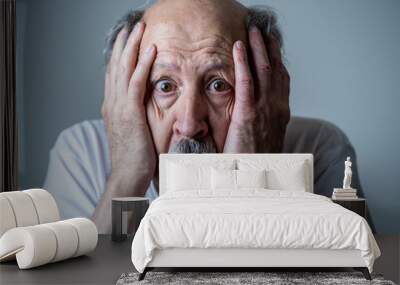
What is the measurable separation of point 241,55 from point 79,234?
105 inches

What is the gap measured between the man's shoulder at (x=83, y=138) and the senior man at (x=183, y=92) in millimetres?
16

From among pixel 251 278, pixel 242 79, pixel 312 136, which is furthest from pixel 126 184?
pixel 251 278

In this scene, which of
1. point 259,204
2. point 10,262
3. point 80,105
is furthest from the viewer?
point 80,105

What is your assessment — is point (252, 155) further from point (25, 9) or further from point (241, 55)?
point (25, 9)

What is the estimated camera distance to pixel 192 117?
22.1 ft

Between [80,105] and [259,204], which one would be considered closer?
[259,204]

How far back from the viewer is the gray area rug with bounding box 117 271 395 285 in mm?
4539

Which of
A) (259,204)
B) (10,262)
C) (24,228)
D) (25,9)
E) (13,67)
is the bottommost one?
(10,262)

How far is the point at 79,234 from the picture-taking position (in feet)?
17.6

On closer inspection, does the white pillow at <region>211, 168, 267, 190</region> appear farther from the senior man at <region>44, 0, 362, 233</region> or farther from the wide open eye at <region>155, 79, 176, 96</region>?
the wide open eye at <region>155, 79, 176, 96</region>

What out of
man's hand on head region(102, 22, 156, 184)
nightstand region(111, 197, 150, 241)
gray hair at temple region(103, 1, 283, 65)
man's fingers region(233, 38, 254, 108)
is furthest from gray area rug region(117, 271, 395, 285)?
gray hair at temple region(103, 1, 283, 65)

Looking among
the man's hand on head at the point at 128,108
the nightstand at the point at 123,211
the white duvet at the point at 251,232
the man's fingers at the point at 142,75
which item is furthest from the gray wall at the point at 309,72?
the white duvet at the point at 251,232

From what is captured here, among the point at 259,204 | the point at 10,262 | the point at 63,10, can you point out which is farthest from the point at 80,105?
the point at 259,204

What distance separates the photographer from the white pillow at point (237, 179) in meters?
6.13
